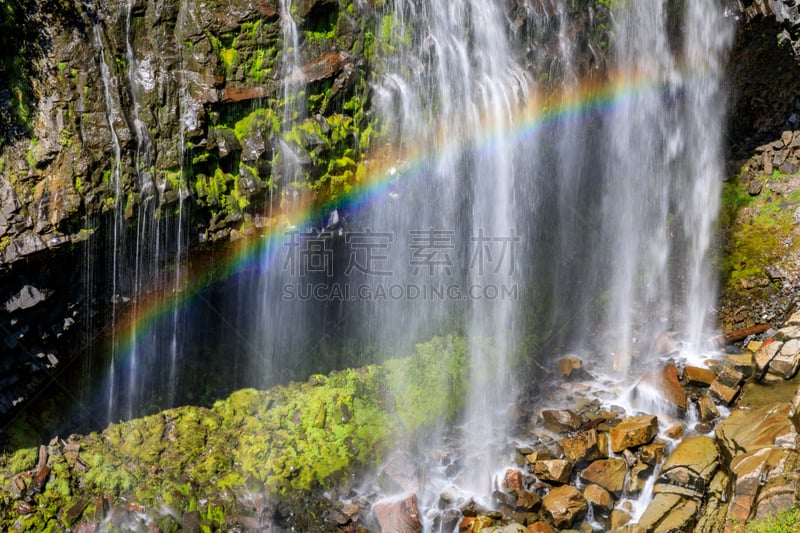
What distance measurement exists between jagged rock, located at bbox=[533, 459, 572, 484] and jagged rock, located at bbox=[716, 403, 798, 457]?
2389 mm

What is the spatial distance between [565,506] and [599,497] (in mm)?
593

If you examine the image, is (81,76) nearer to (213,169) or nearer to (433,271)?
(213,169)

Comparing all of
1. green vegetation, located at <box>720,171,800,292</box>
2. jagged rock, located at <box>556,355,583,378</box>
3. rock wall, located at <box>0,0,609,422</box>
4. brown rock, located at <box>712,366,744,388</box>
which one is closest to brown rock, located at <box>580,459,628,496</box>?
brown rock, located at <box>712,366,744,388</box>

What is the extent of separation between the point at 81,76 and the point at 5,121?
115 cm

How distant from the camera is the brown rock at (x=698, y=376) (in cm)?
1202

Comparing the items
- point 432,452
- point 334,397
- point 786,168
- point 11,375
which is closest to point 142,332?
point 11,375

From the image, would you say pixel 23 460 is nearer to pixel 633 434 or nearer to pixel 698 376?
pixel 633 434

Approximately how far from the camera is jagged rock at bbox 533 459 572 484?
33.0ft

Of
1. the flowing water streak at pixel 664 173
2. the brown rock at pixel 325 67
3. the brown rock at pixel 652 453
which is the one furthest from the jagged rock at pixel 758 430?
the brown rock at pixel 325 67

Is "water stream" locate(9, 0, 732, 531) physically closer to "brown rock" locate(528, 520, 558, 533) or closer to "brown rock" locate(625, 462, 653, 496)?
"brown rock" locate(625, 462, 653, 496)

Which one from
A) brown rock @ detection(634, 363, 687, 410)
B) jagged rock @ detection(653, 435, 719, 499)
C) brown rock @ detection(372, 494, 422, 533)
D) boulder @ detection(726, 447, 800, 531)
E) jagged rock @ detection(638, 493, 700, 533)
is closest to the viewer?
boulder @ detection(726, 447, 800, 531)

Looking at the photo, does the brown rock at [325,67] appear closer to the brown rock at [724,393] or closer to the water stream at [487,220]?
the water stream at [487,220]

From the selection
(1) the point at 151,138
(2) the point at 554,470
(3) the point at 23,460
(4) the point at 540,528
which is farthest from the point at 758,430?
(3) the point at 23,460

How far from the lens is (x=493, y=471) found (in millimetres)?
10742
